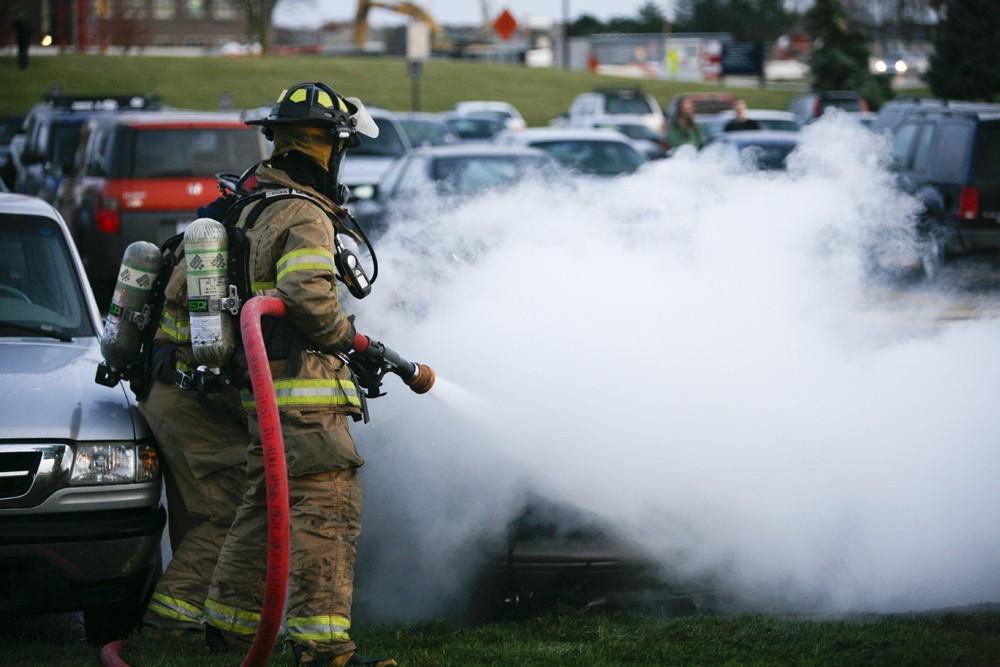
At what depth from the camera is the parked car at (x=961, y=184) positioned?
13070mm

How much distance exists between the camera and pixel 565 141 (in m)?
15.4

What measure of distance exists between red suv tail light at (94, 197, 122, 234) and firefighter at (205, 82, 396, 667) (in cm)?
855

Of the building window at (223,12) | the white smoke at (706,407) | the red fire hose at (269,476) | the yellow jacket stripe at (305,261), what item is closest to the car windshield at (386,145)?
the white smoke at (706,407)

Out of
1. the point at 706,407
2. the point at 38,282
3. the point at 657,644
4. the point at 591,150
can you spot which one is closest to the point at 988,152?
the point at 591,150

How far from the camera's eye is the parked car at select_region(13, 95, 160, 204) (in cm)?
1493

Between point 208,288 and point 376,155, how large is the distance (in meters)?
14.8

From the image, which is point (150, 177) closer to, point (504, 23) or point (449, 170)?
point (449, 170)

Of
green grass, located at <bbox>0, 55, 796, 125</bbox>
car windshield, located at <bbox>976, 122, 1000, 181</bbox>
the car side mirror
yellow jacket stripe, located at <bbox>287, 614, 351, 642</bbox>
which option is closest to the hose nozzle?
yellow jacket stripe, located at <bbox>287, 614, 351, 642</bbox>

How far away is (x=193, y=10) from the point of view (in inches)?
3760

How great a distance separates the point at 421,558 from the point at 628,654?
3.58 feet

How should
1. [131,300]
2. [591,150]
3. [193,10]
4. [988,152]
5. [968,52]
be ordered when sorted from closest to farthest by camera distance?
[131,300] < [988,152] < [591,150] < [968,52] < [193,10]

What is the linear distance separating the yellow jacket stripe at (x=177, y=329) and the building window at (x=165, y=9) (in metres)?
94.3

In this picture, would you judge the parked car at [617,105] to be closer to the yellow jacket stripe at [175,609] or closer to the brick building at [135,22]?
the brick building at [135,22]

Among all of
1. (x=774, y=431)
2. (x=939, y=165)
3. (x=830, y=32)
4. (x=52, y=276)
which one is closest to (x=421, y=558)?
(x=774, y=431)
